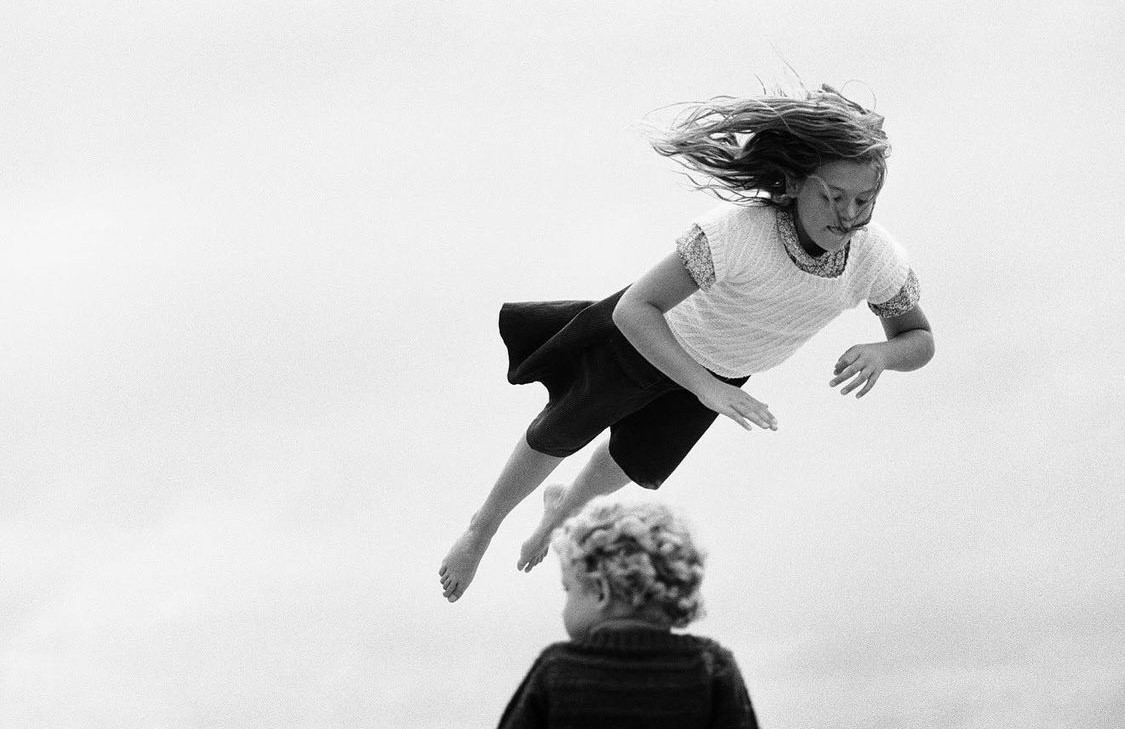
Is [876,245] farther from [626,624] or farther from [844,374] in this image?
[626,624]

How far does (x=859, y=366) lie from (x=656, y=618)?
2229 millimetres

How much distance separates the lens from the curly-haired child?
3432 mm

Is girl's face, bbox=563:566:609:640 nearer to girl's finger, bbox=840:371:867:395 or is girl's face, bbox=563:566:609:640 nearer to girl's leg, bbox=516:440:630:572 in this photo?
girl's finger, bbox=840:371:867:395

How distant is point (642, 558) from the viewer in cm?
342

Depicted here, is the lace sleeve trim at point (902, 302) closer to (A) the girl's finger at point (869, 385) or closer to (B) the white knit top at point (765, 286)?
(B) the white knit top at point (765, 286)

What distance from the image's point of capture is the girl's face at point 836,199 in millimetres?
5535

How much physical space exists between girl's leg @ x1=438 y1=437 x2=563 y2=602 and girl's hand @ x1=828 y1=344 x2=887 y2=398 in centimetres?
145

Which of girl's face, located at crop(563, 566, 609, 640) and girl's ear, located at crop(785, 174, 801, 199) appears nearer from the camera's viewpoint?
girl's face, located at crop(563, 566, 609, 640)

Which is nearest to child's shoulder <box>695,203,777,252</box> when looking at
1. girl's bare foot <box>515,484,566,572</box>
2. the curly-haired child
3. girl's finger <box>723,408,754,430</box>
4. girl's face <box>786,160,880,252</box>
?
girl's face <box>786,160,880,252</box>

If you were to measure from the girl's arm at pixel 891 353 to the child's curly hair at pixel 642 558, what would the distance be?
6.59 feet

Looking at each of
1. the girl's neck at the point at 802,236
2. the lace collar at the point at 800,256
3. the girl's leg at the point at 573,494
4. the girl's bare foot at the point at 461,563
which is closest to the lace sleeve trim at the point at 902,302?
the lace collar at the point at 800,256

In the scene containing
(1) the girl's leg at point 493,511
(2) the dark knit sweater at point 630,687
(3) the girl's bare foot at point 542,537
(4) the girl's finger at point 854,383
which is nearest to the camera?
(2) the dark knit sweater at point 630,687

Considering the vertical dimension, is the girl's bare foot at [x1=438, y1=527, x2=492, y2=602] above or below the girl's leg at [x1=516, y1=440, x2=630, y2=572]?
below

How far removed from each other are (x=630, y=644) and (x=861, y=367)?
231 cm
